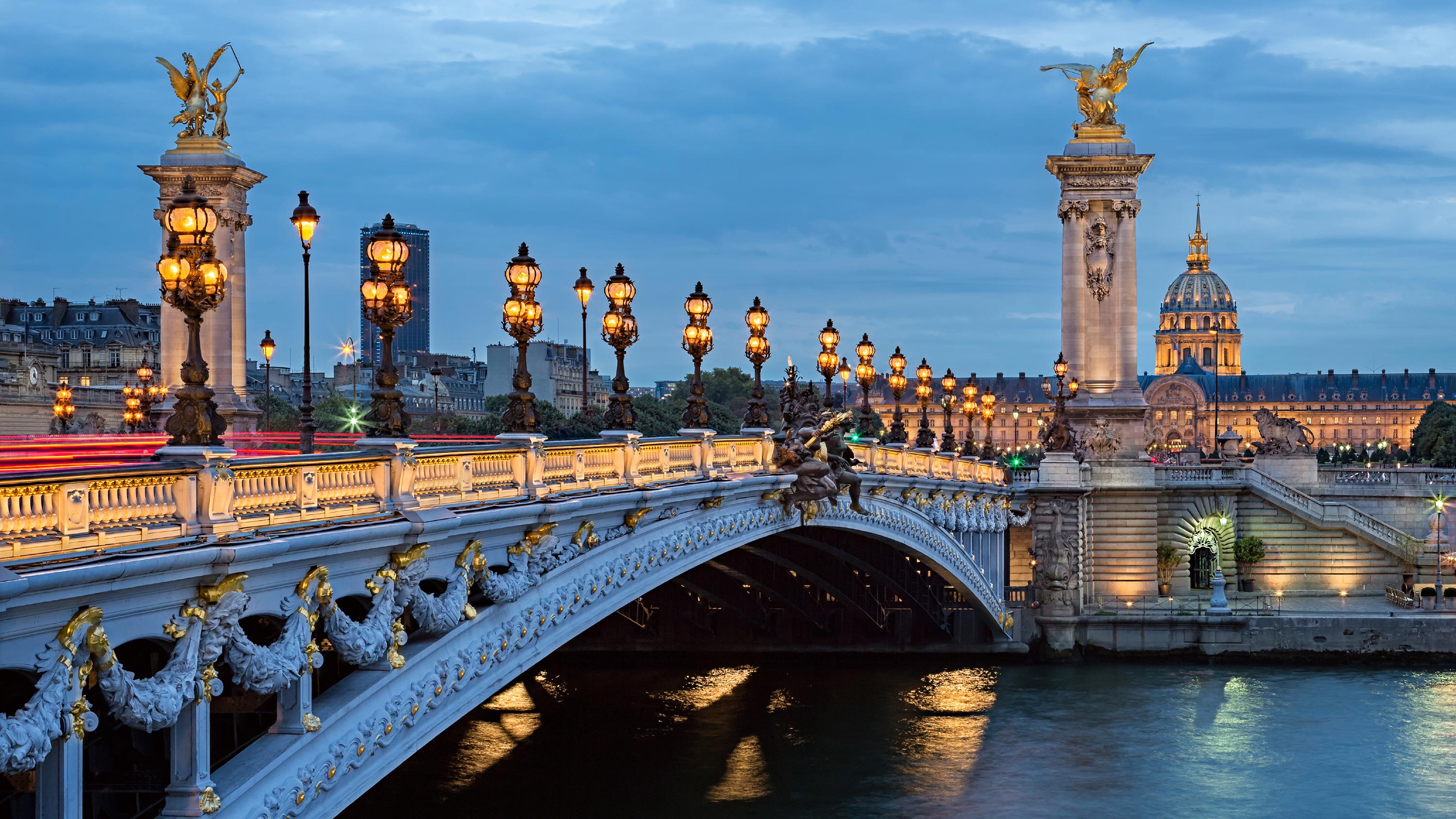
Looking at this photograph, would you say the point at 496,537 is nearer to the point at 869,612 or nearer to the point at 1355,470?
the point at 869,612

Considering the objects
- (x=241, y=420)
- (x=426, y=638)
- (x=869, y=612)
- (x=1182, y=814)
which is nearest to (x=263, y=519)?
(x=426, y=638)

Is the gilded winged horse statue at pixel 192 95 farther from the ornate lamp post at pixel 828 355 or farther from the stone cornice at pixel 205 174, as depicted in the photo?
the ornate lamp post at pixel 828 355

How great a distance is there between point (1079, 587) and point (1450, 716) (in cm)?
1451

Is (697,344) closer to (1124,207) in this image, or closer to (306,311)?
(306,311)

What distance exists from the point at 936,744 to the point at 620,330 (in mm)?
18610

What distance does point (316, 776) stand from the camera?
14.5 meters

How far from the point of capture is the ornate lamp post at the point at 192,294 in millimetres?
13109

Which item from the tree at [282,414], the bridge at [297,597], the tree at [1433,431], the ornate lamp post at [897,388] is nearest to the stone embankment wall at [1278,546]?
the ornate lamp post at [897,388]

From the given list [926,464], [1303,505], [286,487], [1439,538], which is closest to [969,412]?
[1303,505]

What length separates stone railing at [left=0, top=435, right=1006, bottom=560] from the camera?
1121 cm

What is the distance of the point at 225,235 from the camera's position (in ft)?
163

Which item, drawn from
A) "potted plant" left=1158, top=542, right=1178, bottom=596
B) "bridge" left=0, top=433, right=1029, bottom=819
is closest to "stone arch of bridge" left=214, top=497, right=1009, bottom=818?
"bridge" left=0, top=433, right=1029, bottom=819

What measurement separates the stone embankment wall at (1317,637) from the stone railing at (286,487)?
107ft

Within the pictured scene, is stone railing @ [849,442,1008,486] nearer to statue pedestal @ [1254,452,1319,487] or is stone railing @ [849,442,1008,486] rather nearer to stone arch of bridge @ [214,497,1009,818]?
stone arch of bridge @ [214,497,1009,818]
